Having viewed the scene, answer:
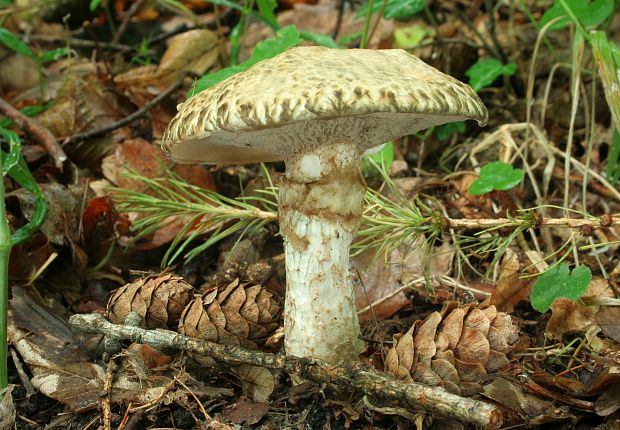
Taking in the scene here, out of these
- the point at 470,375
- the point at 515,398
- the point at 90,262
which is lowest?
the point at 90,262

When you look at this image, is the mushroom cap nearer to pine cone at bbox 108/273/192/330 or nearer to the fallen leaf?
pine cone at bbox 108/273/192/330

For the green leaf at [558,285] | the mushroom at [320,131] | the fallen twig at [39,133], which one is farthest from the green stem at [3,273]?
the green leaf at [558,285]

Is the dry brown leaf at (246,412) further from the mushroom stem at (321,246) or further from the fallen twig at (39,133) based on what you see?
the fallen twig at (39,133)

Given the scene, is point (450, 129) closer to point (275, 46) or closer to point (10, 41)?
point (275, 46)

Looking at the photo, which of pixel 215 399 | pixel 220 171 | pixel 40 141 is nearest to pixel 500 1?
pixel 220 171

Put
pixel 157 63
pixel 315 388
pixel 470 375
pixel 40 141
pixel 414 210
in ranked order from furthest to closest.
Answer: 1. pixel 157 63
2. pixel 40 141
3. pixel 414 210
4. pixel 315 388
5. pixel 470 375

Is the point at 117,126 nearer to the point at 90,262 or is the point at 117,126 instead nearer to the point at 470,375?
the point at 90,262
